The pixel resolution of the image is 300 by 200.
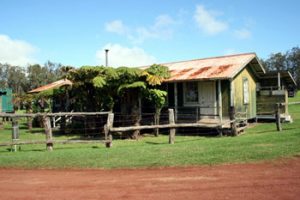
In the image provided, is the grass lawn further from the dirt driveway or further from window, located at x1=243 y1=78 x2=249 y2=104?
window, located at x1=243 y1=78 x2=249 y2=104

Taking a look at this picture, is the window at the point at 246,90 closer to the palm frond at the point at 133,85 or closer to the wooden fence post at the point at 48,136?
the palm frond at the point at 133,85

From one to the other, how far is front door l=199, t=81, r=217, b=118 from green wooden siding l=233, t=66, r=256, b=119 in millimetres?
1380

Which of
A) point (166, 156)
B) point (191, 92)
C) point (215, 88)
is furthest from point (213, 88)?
point (166, 156)

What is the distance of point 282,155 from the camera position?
948cm

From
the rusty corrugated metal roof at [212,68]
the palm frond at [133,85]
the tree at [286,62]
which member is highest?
the tree at [286,62]

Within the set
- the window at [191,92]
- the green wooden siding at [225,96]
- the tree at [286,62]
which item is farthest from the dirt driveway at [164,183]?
the tree at [286,62]

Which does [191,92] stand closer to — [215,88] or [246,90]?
[215,88]

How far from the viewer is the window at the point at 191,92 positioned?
19484 millimetres

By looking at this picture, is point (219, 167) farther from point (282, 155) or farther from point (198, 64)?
point (198, 64)

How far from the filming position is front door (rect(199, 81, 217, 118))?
61.1 ft

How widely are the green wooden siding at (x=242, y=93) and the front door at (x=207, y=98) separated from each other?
4.53ft

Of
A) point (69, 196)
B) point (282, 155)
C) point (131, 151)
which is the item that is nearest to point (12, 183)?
point (69, 196)

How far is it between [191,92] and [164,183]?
499 inches

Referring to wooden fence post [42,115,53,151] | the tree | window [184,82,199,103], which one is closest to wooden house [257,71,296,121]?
window [184,82,199,103]
